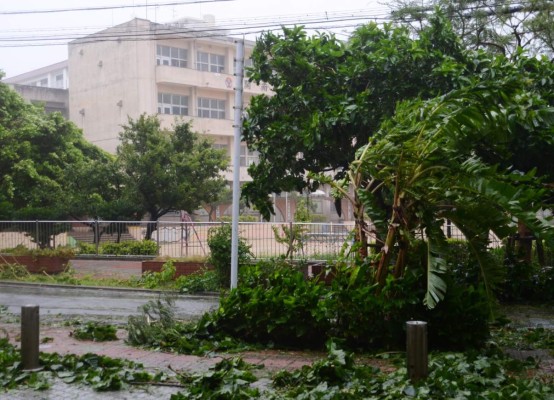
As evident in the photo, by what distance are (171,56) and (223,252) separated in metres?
34.5

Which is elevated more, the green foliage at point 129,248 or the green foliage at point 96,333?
the green foliage at point 129,248

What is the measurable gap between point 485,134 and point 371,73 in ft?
16.4

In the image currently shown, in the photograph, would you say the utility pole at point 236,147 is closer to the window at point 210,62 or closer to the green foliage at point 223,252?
the green foliage at point 223,252

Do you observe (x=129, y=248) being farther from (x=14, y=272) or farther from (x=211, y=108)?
(x=211, y=108)

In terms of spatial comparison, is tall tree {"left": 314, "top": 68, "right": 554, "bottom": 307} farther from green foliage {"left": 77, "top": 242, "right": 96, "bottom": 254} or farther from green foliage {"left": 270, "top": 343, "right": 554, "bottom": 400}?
green foliage {"left": 77, "top": 242, "right": 96, "bottom": 254}

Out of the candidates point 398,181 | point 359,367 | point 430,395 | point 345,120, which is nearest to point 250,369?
point 359,367

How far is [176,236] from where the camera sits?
69.3 feet

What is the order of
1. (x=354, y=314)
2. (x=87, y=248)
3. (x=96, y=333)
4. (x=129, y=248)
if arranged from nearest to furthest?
(x=354, y=314)
(x=96, y=333)
(x=129, y=248)
(x=87, y=248)

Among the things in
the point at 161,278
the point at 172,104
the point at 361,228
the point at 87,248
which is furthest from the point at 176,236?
the point at 172,104

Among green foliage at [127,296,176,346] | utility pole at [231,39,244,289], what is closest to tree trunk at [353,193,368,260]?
utility pole at [231,39,244,289]

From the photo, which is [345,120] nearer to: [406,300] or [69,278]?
[406,300]

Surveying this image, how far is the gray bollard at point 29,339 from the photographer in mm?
7887

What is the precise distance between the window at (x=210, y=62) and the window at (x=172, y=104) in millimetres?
2559

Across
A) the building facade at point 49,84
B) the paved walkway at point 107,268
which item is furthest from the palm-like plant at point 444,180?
the building facade at point 49,84
